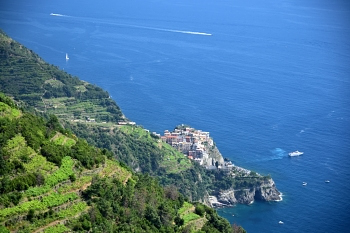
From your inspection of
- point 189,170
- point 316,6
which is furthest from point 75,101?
point 316,6

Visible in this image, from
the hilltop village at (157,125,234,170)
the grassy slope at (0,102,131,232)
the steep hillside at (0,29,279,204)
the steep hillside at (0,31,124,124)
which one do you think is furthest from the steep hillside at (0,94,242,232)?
the steep hillside at (0,31,124,124)

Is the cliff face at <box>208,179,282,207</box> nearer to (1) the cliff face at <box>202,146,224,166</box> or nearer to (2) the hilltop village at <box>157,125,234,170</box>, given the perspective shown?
(2) the hilltop village at <box>157,125,234,170</box>

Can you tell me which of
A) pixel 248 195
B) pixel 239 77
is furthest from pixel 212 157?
pixel 239 77

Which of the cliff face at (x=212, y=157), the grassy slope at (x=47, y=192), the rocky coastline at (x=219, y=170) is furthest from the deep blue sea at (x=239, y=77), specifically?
the grassy slope at (x=47, y=192)

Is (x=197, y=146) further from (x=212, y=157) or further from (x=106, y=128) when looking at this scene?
(x=106, y=128)

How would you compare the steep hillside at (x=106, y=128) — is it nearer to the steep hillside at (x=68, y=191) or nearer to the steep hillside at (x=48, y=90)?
the steep hillside at (x=48, y=90)
